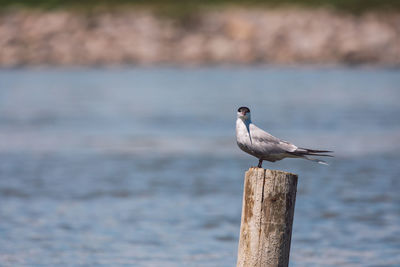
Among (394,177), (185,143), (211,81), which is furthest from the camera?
(211,81)

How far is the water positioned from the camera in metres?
11.7

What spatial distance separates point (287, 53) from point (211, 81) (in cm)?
982

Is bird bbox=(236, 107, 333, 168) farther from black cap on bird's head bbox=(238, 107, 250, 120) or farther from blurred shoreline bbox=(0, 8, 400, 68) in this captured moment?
blurred shoreline bbox=(0, 8, 400, 68)

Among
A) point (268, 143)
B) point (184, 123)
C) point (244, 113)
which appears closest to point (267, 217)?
point (268, 143)

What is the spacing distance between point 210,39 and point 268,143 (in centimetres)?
4737

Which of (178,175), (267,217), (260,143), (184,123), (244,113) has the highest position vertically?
(184,123)

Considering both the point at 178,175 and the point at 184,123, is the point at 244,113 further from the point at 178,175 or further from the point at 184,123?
the point at 184,123

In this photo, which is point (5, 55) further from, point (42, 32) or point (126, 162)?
point (126, 162)

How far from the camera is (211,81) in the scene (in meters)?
46.9

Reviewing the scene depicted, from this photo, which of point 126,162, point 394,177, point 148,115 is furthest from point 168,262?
point 148,115

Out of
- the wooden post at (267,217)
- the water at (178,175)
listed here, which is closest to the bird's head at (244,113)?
the wooden post at (267,217)

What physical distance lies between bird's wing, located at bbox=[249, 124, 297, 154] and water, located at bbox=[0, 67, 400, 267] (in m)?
3.39

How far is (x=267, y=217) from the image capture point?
7574 millimetres

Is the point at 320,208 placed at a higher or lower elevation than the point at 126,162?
lower
